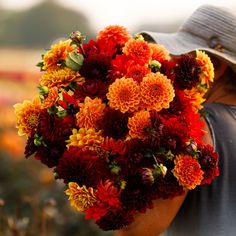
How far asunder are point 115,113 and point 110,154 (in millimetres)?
Result: 123

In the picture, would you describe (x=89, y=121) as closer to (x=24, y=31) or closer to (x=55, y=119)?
(x=55, y=119)

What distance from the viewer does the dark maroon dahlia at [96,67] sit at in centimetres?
223

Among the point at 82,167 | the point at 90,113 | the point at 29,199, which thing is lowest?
the point at 29,199

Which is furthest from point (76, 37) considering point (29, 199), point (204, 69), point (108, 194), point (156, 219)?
point (29, 199)

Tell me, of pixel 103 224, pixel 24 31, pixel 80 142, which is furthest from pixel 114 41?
pixel 24 31

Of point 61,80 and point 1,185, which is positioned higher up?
point 61,80

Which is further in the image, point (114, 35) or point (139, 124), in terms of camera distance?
point (114, 35)

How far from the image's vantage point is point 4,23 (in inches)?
1949

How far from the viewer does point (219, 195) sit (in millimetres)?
2363

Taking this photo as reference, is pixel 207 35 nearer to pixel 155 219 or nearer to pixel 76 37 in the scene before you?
pixel 76 37

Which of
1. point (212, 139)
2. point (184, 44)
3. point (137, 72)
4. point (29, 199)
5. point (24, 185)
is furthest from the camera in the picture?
point (24, 185)

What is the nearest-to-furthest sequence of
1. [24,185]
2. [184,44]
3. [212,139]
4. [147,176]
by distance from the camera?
[147,176], [212,139], [184,44], [24,185]

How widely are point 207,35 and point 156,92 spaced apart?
1.74 ft

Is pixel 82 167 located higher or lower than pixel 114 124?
lower
